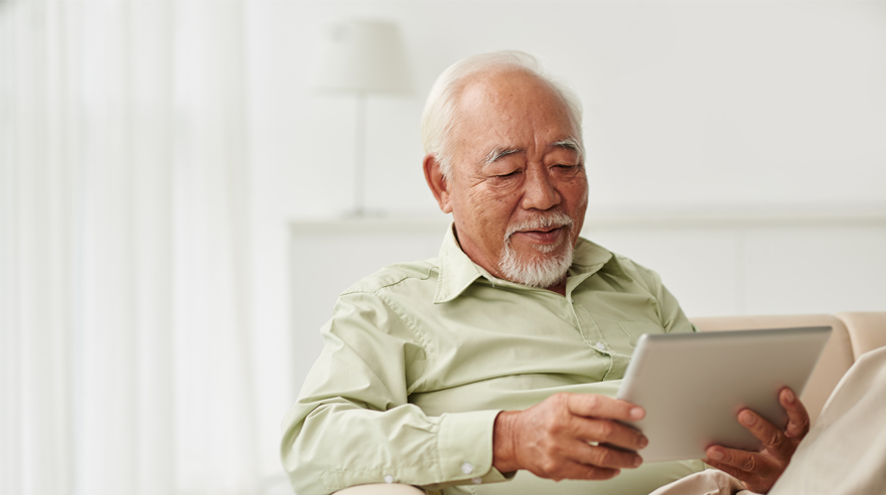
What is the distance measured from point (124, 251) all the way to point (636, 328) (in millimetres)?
1918

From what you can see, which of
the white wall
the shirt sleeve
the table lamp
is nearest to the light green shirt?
the shirt sleeve

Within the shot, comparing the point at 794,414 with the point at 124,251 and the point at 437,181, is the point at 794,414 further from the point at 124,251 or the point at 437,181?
the point at 124,251

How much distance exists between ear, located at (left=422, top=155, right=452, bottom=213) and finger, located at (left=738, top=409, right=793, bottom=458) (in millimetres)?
744

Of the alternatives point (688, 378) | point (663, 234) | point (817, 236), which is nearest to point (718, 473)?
point (688, 378)

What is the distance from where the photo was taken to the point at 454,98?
1581 mm

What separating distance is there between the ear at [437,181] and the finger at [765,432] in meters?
0.74

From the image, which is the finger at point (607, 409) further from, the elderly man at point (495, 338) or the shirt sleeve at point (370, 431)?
the shirt sleeve at point (370, 431)

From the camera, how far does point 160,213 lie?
284cm

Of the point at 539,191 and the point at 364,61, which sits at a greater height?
the point at 364,61

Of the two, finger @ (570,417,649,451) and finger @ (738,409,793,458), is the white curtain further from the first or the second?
finger @ (738,409,793,458)

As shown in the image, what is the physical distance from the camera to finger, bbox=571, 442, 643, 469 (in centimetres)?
106

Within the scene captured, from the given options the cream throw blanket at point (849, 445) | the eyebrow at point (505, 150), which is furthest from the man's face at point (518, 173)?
the cream throw blanket at point (849, 445)

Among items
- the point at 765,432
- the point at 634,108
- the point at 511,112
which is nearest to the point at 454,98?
the point at 511,112

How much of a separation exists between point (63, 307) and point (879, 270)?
Answer: 9.65ft
